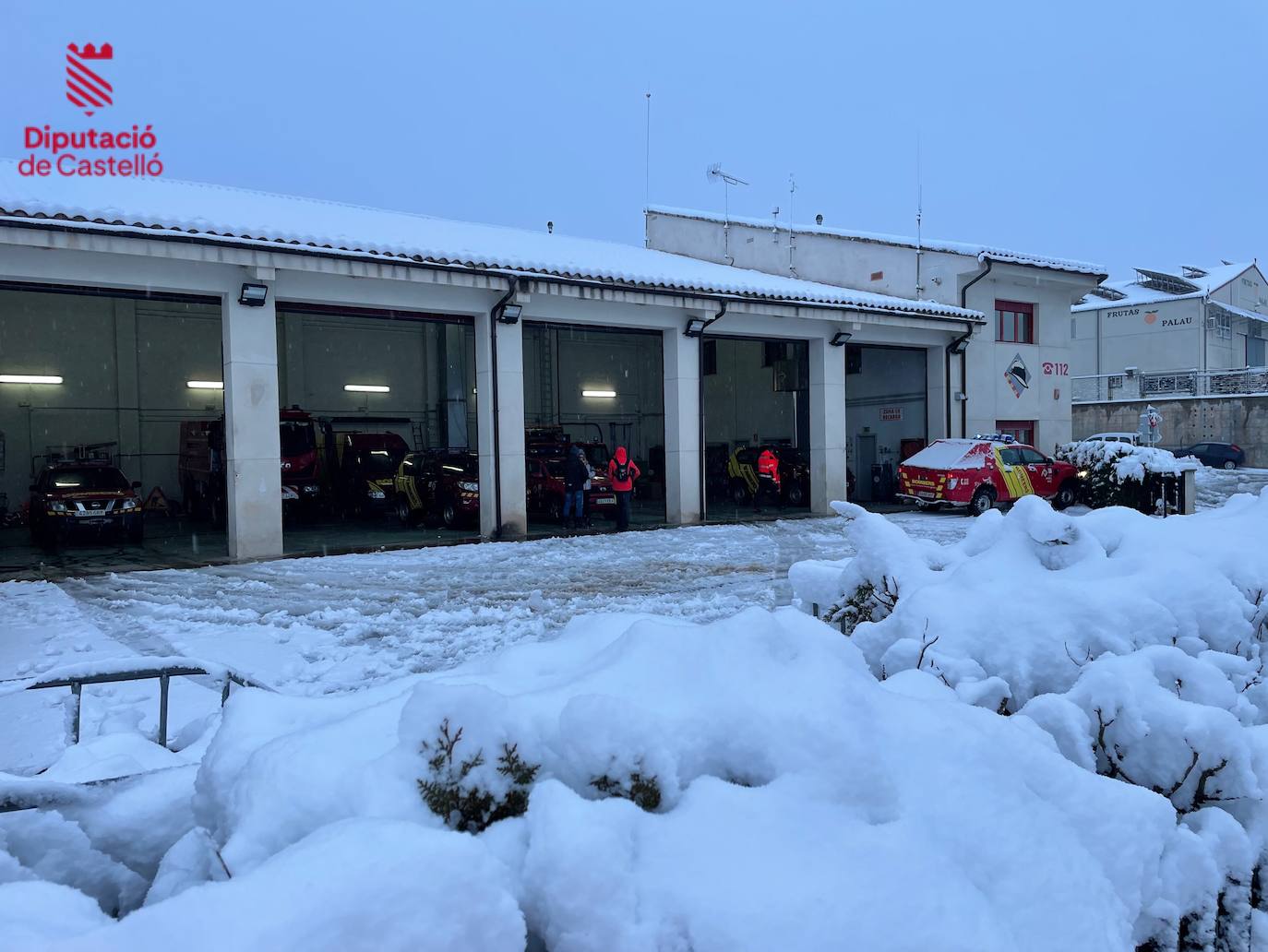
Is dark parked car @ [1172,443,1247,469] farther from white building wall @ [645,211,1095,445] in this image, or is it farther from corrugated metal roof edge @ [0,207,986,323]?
corrugated metal roof edge @ [0,207,986,323]

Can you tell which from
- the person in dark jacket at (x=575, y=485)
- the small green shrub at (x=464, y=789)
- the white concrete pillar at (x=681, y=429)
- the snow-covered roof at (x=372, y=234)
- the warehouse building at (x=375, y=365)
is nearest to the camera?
the small green shrub at (x=464, y=789)

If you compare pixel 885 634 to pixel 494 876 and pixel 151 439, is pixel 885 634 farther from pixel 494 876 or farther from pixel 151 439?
pixel 151 439

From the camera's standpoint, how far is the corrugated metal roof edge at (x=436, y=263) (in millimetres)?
11268

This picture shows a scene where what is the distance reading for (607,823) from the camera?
6.67ft

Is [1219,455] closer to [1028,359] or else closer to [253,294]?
[1028,359]

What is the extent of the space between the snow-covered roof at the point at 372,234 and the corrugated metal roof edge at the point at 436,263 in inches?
0.8

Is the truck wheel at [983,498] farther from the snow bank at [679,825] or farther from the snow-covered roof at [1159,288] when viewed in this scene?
the snow-covered roof at [1159,288]

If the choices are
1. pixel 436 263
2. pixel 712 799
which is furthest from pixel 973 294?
pixel 712 799

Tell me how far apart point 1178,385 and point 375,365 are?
111 ft

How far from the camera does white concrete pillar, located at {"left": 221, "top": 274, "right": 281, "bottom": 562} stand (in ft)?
42.7

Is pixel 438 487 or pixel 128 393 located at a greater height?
pixel 128 393

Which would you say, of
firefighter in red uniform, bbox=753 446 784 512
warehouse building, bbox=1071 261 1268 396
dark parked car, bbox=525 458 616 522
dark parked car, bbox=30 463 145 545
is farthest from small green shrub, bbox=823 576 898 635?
warehouse building, bbox=1071 261 1268 396

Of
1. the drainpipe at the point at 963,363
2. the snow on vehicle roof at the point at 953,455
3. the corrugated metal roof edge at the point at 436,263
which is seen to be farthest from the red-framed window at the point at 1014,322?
the snow on vehicle roof at the point at 953,455

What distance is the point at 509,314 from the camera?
15422mm
